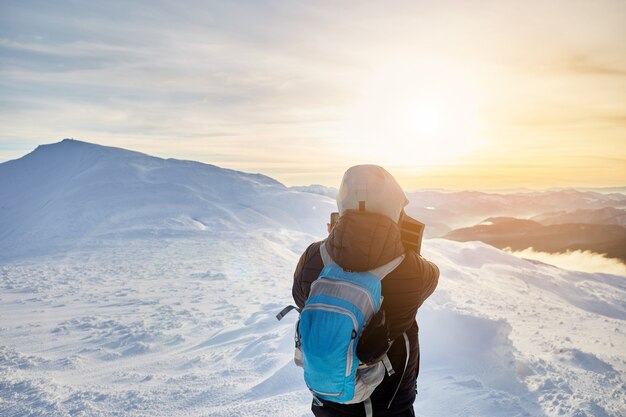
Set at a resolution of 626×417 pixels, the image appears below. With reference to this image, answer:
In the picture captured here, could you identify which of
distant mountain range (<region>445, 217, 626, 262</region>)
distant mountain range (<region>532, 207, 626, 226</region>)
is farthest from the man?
distant mountain range (<region>532, 207, 626, 226</region>)

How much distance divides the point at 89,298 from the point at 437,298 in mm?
9810

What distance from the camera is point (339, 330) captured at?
1.80 meters

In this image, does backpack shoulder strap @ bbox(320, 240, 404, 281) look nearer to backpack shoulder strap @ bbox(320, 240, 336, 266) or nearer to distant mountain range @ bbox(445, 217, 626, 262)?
backpack shoulder strap @ bbox(320, 240, 336, 266)

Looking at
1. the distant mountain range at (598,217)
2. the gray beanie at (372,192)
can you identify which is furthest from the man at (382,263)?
the distant mountain range at (598,217)

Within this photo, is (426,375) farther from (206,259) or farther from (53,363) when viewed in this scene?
(206,259)

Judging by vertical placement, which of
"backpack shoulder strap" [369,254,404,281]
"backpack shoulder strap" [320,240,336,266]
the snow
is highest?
"backpack shoulder strap" [320,240,336,266]

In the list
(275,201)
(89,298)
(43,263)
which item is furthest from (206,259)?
(275,201)

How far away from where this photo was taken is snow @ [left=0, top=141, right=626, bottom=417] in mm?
4898

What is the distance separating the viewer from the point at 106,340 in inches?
286

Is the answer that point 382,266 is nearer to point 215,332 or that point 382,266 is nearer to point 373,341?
point 373,341

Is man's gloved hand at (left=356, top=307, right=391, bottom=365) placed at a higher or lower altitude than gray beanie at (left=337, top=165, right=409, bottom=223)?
lower

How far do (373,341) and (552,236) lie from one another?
172 m

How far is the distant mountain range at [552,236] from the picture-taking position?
431ft

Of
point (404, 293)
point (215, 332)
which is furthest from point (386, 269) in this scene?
point (215, 332)
